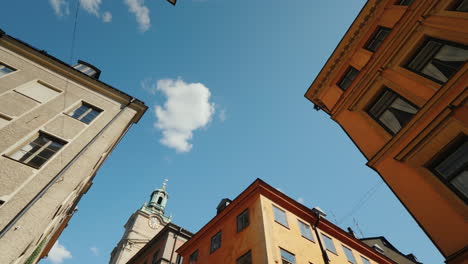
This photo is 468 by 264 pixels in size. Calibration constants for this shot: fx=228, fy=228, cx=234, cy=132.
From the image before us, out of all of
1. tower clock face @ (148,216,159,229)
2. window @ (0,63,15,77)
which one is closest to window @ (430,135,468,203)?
window @ (0,63,15,77)

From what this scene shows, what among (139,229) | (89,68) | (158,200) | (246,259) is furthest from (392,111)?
(158,200)

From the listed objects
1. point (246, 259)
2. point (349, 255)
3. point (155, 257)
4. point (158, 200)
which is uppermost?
point (158, 200)

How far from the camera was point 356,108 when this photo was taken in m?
11.8

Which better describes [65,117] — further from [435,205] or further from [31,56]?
[435,205]

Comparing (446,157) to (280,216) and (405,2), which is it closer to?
(405,2)

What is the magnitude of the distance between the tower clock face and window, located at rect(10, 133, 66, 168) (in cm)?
4427

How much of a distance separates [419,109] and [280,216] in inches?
420

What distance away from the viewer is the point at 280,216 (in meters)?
15.9

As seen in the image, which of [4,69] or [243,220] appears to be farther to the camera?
[243,220]

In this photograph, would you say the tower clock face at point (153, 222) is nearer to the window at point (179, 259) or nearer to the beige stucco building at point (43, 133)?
the window at point (179, 259)

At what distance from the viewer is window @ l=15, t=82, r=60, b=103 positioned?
11.1 m

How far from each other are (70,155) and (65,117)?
2.51 meters

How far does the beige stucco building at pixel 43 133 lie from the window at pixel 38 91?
0.04 meters

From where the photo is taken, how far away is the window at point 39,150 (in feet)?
29.4
